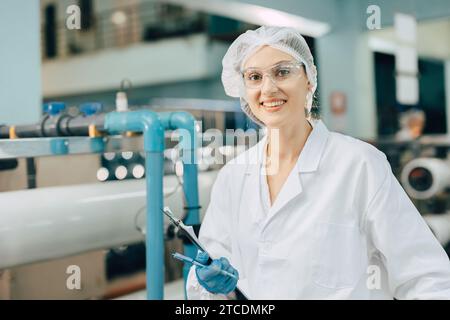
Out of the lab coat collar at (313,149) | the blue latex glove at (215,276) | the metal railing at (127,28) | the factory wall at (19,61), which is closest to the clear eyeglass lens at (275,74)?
the lab coat collar at (313,149)

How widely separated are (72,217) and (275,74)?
0.77 metres

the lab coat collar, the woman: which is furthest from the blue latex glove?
the lab coat collar

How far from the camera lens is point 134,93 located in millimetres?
8398

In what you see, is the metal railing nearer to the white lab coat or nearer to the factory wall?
the factory wall

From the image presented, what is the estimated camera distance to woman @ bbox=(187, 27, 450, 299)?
922mm

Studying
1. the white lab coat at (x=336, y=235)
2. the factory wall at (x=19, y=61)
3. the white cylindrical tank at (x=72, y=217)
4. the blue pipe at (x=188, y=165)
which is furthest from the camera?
the factory wall at (x=19, y=61)

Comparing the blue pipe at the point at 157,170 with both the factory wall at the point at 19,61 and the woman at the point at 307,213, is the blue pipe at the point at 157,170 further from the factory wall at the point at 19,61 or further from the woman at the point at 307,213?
the factory wall at the point at 19,61

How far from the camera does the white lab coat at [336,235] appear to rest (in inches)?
36.1

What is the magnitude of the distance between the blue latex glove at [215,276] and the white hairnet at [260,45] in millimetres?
310

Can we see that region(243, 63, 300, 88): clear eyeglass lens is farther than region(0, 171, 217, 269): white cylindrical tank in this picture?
No

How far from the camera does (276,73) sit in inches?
38.6

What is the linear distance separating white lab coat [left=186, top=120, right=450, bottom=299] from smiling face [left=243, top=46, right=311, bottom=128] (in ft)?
0.28
